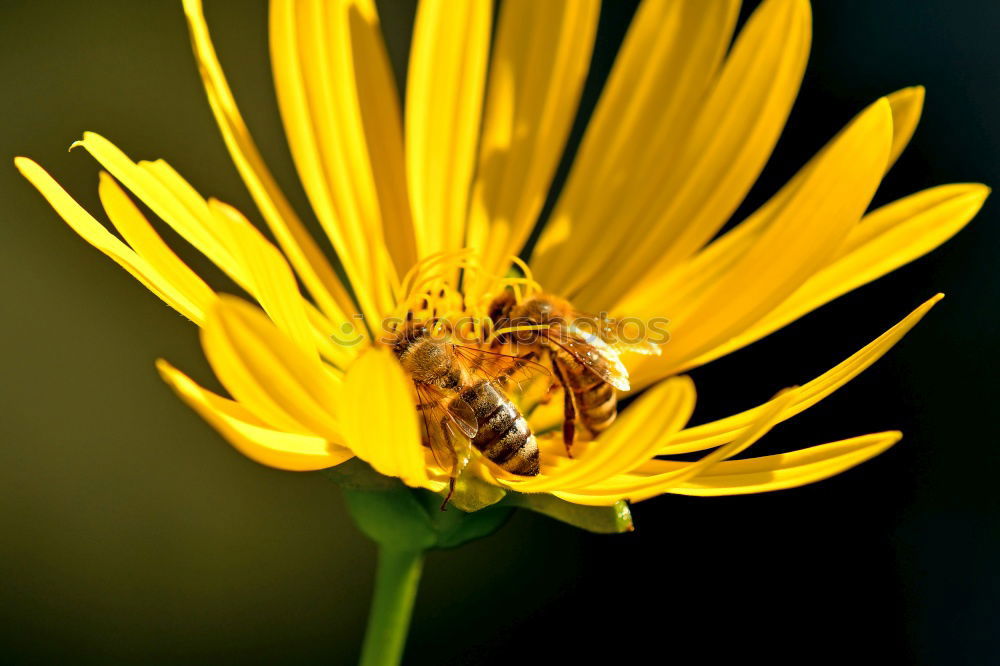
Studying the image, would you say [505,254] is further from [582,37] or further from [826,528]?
[826,528]

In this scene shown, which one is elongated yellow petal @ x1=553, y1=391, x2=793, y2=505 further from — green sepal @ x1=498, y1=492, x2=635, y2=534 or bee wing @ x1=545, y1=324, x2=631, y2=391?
bee wing @ x1=545, y1=324, x2=631, y2=391

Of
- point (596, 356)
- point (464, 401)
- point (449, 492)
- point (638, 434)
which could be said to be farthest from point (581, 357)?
point (638, 434)

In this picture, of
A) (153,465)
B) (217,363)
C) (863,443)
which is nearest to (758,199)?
(863,443)

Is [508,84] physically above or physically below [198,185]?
above

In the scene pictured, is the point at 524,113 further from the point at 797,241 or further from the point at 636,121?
the point at 797,241

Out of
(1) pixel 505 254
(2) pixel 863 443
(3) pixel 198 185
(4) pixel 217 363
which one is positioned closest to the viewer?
(4) pixel 217 363

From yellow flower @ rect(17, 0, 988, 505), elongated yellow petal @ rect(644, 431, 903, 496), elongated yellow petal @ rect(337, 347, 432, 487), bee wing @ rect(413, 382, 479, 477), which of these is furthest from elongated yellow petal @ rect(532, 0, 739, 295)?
elongated yellow petal @ rect(337, 347, 432, 487)

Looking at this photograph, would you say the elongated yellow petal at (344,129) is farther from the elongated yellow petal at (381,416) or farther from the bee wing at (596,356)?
the elongated yellow petal at (381,416)

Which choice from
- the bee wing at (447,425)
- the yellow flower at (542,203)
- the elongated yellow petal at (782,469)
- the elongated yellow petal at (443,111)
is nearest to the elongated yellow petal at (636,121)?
the yellow flower at (542,203)
